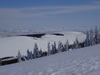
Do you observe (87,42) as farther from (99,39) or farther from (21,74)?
(21,74)

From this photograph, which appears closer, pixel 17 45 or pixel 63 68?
pixel 63 68

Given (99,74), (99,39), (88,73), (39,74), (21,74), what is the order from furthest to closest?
(99,39)
(21,74)
(39,74)
(88,73)
(99,74)

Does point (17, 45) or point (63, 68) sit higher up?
point (63, 68)

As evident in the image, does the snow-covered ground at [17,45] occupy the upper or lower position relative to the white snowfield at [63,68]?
lower

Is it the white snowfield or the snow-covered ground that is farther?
the snow-covered ground

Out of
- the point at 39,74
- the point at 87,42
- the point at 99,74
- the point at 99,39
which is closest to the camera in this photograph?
the point at 99,74

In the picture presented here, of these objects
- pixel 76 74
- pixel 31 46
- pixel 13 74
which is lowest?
pixel 31 46

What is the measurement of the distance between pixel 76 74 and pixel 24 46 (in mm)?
70130

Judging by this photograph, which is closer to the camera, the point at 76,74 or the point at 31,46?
the point at 76,74

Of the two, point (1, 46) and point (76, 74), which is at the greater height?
point (76, 74)

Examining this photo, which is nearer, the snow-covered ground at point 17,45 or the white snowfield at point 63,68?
the white snowfield at point 63,68

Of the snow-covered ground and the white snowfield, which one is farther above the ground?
the white snowfield

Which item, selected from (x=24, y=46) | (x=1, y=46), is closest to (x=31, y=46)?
(x=24, y=46)

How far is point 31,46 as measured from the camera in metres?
77.2
